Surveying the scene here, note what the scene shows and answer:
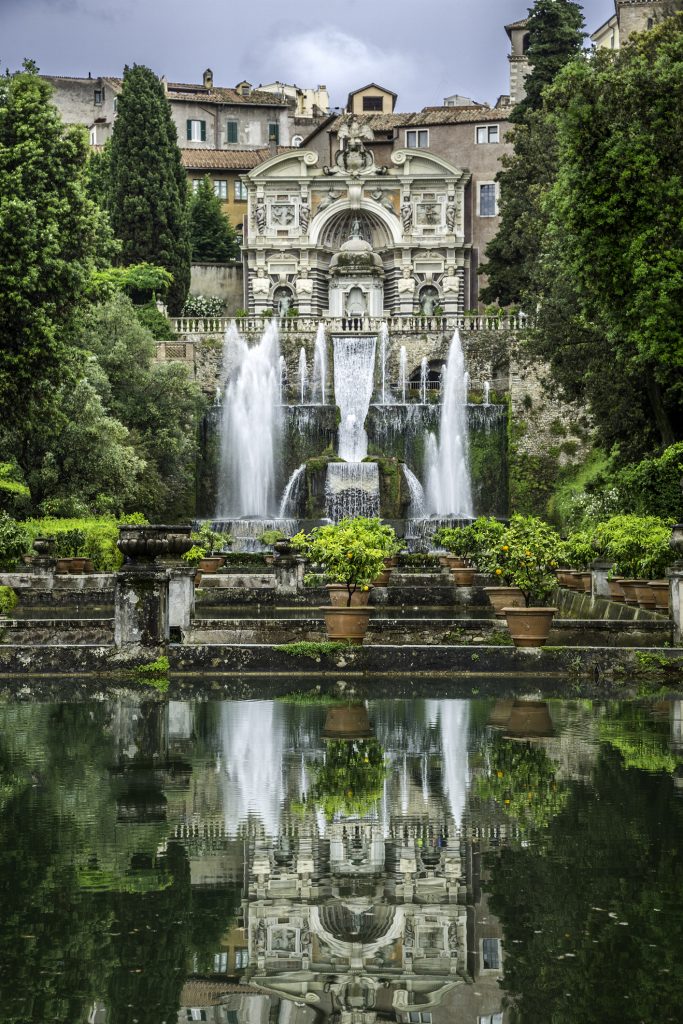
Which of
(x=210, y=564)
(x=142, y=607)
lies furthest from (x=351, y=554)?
(x=210, y=564)

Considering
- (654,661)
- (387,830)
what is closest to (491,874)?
(387,830)

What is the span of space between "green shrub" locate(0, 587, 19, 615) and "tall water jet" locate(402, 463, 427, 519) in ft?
99.8

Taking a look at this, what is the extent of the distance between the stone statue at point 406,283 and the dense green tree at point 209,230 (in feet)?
39.1

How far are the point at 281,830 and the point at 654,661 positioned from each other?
827 centimetres

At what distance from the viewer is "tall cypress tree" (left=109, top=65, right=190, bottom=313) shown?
2488 inches

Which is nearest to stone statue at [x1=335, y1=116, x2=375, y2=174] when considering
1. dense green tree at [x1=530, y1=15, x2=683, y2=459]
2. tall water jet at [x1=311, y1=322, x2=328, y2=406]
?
tall water jet at [x1=311, y1=322, x2=328, y2=406]

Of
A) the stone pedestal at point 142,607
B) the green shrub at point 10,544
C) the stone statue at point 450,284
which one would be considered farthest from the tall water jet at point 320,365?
the stone pedestal at point 142,607

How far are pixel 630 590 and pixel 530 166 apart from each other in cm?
3350

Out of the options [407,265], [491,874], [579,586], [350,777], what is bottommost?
[491,874]

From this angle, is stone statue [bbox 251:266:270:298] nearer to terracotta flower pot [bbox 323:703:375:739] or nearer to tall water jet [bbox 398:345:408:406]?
tall water jet [bbox 398:345:408:406]

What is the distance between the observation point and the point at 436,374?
60.9 m

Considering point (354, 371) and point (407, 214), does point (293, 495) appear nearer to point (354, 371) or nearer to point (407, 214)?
point (354, 371)

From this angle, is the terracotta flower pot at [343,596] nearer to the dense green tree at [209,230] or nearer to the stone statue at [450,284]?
the stone statue at [450,284]

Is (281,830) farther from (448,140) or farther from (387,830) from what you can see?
(448,140)
